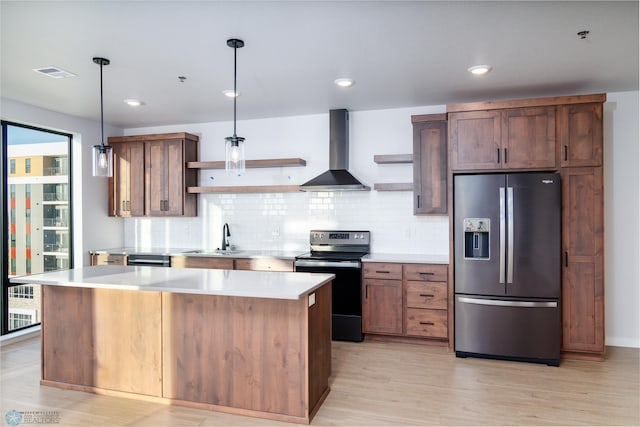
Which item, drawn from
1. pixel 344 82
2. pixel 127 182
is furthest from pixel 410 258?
pixel 127 182

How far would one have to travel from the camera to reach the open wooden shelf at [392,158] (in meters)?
4.56

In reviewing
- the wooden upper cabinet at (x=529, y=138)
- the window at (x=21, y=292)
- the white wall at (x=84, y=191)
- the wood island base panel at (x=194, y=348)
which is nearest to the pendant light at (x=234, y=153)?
the wood island base panel at (x=194, y=348)

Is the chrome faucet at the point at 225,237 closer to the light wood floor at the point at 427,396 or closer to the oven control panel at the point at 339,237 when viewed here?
the oven control panel at the point at 339,237

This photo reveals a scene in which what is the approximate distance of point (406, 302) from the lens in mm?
4262

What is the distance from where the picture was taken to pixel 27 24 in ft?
8.64

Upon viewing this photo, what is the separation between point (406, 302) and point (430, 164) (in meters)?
1.50

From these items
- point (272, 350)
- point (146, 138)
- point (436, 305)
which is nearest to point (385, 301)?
point (436, 305)

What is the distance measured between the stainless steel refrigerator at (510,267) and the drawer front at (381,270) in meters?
0.64

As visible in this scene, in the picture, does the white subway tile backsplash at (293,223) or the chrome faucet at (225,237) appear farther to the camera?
the chrome faucet at (225,237)

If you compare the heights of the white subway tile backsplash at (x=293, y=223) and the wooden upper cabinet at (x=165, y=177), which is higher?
the wooden upper cabinet at (x=165, y=177)

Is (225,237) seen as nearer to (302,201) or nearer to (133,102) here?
(302,201)

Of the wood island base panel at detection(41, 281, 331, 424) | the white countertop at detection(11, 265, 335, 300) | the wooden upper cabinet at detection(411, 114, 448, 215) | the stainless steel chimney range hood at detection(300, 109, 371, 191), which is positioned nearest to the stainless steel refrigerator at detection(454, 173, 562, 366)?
the wooden upper cabinet at detection(411, 114, 448, 215)

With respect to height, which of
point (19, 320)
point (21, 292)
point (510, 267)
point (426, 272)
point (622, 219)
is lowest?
point (19, 320)

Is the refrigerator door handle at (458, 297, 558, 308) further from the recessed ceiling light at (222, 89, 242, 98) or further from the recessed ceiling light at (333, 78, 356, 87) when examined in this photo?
the recessed ceiling light at (222, 89, 242, 98)
